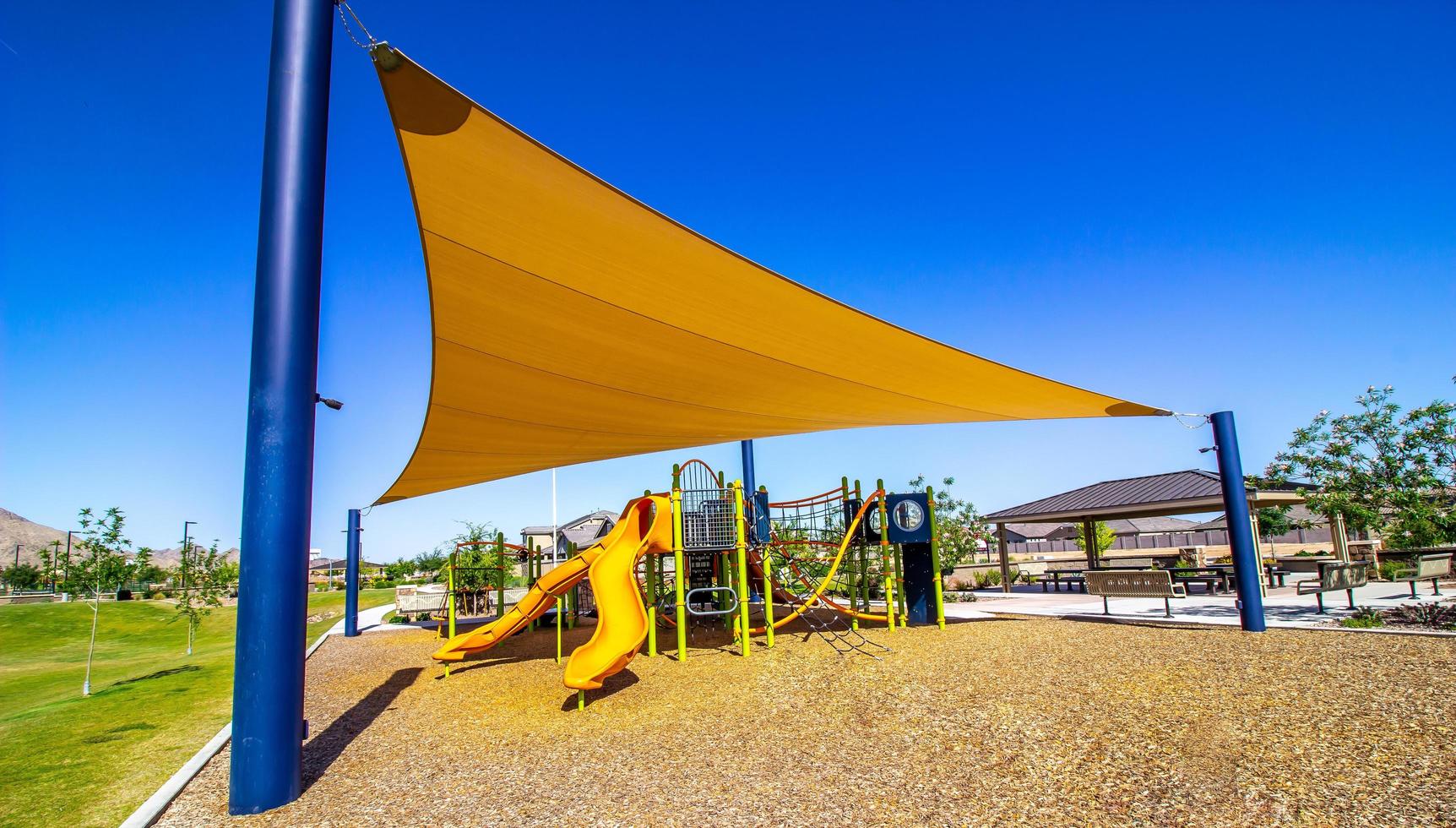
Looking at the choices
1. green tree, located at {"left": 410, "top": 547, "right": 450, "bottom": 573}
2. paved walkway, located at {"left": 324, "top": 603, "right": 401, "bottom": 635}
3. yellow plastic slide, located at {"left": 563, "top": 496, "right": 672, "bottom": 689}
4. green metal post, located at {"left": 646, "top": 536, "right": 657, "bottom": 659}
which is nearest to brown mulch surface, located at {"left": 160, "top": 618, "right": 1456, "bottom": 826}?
yellow plastic slide, located at {"left": 563, "top": 496, "right": 672, "bottom": 689}

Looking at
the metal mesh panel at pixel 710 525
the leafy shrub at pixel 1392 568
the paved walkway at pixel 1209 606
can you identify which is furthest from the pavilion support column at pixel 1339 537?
the metal mesh panel at pixel 710 525

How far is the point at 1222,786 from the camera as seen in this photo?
3270 millimetres

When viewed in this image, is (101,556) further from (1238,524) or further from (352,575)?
(1238,524)

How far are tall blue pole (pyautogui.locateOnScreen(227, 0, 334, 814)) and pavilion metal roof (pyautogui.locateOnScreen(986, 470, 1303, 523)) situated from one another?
12926 mm

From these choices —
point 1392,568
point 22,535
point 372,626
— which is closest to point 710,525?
point 372,626

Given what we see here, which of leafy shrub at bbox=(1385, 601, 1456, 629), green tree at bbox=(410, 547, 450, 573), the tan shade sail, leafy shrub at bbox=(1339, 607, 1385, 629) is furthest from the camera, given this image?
green tree at bbox=(410, 547, 450, 573)

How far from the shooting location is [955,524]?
63.8 ft

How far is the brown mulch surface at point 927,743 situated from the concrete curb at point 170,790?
7cm

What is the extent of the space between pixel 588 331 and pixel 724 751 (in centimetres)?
298

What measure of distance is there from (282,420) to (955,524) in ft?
59.8

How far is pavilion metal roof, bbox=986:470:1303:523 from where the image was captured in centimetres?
1286

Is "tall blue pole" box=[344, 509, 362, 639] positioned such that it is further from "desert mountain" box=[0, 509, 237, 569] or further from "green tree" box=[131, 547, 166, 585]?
"desert mountain" box=[0, 509, 237, 569]

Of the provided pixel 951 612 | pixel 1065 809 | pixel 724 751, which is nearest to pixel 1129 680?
pixel 1065 809

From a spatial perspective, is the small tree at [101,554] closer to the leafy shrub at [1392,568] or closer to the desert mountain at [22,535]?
the leafy shrub at [1392,568]
